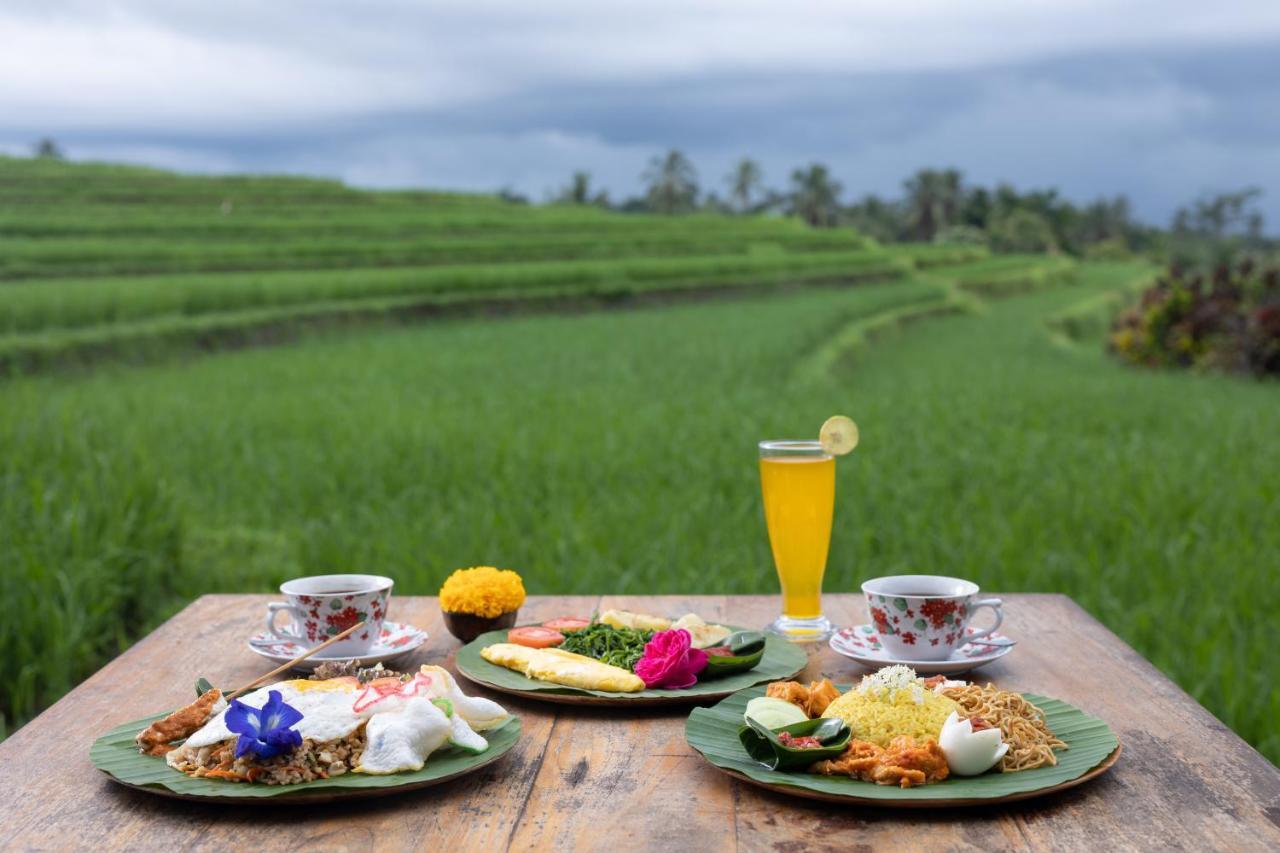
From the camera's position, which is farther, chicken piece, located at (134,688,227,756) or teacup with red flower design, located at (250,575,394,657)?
teacup with red flower design, located at (250,575,394,657)

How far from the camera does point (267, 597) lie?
1.99 metres

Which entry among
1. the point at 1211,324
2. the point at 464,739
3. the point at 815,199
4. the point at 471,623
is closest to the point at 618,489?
the point at 471,623

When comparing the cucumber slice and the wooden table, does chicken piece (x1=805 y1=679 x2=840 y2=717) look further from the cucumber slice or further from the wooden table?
the cucumber slice

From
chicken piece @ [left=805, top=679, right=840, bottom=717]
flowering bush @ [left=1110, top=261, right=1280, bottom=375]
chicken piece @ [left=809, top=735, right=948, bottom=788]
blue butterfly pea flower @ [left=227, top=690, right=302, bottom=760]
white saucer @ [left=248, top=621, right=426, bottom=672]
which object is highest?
blue butterfly pea flower @ [left=227, top=690, right=302, bottom=760]

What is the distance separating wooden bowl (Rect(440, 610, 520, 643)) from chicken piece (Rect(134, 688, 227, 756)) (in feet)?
1.45

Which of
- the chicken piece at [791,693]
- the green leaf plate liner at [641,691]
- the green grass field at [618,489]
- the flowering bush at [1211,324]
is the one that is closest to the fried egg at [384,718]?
the green leaf plate liner at [641,691]

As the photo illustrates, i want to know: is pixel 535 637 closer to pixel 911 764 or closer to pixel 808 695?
pixel 808 695

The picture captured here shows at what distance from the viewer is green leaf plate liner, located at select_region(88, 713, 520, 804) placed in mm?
1000

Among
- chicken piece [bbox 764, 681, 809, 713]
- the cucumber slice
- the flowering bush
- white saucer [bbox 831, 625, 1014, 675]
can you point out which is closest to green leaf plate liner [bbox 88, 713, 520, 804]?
the cucumber slice

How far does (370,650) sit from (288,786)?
18.3 inches

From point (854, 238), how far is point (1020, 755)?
33.0 m

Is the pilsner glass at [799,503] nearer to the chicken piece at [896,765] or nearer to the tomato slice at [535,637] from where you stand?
the tomato slice at [535,637]

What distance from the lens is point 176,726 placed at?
3.71 ft

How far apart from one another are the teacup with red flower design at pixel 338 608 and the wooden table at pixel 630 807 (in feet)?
0.56
